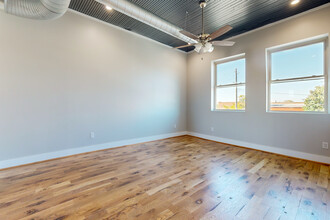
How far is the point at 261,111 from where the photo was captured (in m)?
3.70

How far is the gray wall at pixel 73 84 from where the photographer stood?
2682 millimetres

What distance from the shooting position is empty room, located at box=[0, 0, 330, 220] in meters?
1.76

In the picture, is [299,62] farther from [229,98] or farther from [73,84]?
[73,84]

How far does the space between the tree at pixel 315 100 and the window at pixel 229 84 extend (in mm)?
1333

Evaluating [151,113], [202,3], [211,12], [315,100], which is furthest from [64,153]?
[315,100]

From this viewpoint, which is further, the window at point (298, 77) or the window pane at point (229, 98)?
the window pane at point (229, 98)

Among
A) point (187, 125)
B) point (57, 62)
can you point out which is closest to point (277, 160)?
point (187, 125)

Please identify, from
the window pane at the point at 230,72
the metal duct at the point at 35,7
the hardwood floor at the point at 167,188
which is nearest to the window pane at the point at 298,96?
the window pane at the point at 230,72

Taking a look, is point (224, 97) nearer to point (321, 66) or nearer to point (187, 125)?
point (187, 125)

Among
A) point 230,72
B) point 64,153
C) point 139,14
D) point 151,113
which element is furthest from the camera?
point 151,113

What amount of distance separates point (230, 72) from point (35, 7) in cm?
468

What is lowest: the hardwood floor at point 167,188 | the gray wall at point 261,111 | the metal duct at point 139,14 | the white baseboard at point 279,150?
the hardwood floor at point 167,188

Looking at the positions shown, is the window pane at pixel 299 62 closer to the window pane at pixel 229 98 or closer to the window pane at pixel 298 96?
the window pane at pixel 298 96

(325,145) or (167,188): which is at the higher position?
(325,145)
